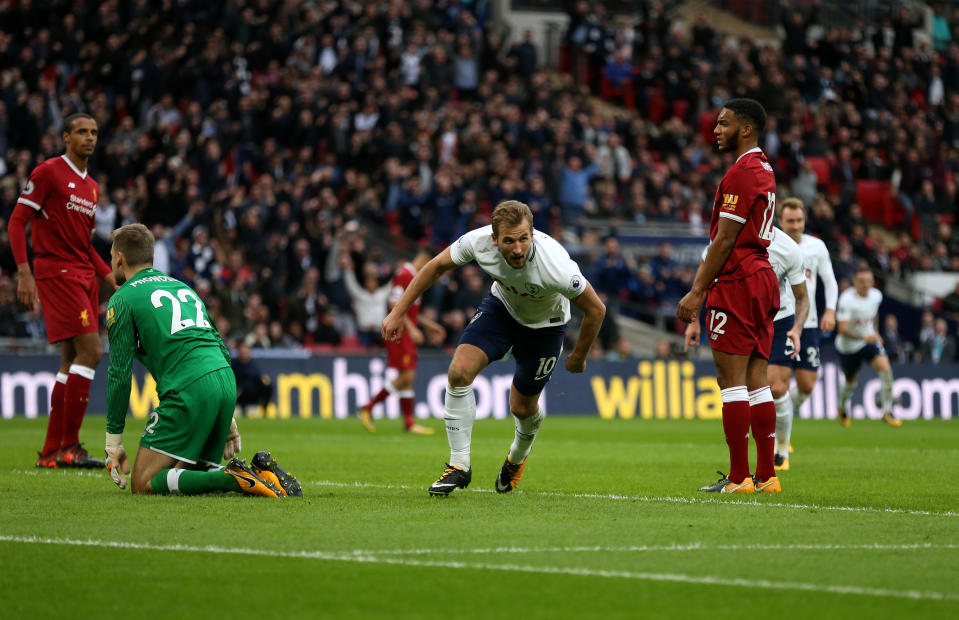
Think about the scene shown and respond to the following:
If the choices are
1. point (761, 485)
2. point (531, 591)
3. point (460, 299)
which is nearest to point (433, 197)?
point (460, 299)

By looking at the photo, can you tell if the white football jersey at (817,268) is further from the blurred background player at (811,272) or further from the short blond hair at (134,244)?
the short blond hair at (134,244)

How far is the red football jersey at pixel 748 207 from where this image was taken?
31.0 ft

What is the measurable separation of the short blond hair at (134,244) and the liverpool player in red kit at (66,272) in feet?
8.07

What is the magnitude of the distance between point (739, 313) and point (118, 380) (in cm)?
411

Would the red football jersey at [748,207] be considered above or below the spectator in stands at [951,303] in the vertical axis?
above

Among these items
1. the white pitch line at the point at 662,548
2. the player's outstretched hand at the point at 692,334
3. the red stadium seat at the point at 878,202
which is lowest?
the white pitch line at the point at 662,548

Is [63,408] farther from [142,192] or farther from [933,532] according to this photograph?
[142,192]

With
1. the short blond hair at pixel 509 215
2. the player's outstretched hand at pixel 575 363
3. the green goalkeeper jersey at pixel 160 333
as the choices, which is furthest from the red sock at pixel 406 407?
the short blond hair at pixel 509 215

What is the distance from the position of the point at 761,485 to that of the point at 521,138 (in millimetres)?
20058

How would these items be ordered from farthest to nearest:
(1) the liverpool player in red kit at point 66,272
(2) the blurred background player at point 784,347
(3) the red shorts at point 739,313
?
(2) the blurred background player at point 784,347, (1) the liverpool player in red kit at point 66,272, (3) the red shorts at point 739,313

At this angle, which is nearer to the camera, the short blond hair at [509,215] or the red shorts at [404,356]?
Answer: the short blond hair at [509,215]

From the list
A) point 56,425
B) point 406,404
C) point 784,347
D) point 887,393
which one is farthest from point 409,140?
point 56,425

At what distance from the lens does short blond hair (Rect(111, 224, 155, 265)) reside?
29.6ft

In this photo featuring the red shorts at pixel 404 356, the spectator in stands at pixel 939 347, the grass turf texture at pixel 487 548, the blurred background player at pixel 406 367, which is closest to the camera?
the grass turf texture at pixel 487 548
